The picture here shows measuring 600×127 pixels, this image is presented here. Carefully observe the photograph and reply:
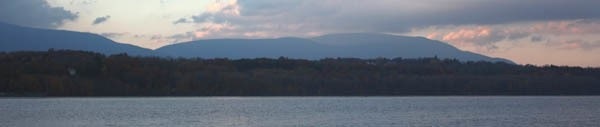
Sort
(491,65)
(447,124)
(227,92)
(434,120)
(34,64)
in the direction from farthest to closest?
(491,65), (227,92), (34,64), (434,120), (447,124)

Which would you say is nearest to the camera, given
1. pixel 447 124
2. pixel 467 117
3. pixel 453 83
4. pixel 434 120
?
pixel 447 124

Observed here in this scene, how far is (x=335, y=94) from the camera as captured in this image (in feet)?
467

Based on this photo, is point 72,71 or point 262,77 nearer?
point 72,71

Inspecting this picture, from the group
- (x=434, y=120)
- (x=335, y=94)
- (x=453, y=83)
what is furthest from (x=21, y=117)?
(x=453, y=83)

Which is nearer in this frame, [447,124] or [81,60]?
[447,124]

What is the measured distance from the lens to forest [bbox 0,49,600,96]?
125 metres

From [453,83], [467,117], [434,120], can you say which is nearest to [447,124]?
[434,120]

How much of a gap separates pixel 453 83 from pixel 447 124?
3538 inches

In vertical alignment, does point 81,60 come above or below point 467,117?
above

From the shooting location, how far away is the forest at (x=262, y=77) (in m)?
125

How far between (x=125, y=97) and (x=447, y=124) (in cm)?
7611

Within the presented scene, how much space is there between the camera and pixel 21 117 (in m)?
67.7

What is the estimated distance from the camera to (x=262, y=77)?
136 m

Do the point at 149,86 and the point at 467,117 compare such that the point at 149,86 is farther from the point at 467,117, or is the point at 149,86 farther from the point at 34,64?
the point at 467,117
